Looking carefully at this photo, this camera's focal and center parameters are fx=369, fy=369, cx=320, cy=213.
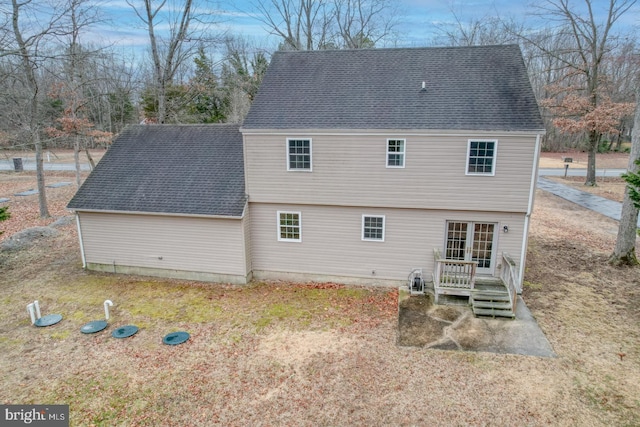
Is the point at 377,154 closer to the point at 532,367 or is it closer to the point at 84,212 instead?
the point at 532,367

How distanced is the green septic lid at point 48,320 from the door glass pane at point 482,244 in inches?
518

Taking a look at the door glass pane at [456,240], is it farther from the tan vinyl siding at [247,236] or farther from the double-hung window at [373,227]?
the tan vinyl siding at [247,236]

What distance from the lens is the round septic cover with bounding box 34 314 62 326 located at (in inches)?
424

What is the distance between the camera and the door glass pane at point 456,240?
40.5 feet

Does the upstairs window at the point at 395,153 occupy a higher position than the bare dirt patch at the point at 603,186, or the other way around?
the upstairs window at the point at 395,153

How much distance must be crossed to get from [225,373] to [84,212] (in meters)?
9.65

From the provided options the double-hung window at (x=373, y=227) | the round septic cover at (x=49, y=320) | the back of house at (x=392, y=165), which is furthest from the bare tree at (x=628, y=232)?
the round septic cover at (x=49, y=320)

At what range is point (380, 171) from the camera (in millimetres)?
12227

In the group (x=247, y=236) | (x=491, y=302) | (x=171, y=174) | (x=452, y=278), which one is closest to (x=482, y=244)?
(x=452, y=278)

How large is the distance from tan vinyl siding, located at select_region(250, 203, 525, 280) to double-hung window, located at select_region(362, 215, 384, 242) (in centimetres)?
15

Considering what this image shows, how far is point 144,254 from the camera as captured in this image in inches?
553

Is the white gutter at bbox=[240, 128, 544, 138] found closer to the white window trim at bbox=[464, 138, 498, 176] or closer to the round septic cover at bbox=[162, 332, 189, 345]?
the white window trim at bbox=[464, 138, 498, 176]

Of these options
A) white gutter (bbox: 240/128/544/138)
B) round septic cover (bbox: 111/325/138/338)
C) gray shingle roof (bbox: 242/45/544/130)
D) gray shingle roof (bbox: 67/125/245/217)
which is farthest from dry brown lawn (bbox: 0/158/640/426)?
gray shingle roof (bbox: 242/45/544/130)

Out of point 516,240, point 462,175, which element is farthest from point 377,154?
point 516,240
